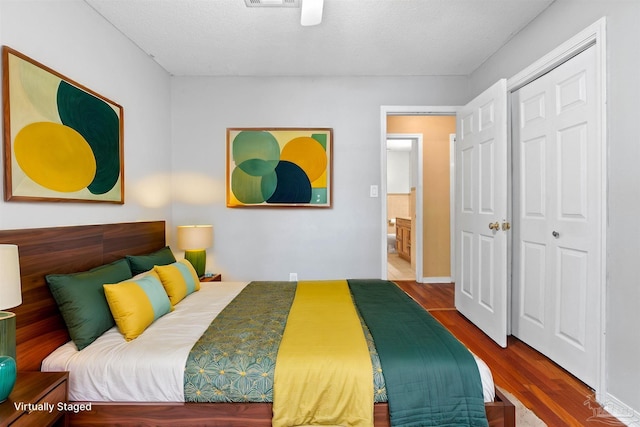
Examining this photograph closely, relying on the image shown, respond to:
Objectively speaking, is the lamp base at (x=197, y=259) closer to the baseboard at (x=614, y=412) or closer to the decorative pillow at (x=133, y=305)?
the decorative pillow at (x=133, y=305)

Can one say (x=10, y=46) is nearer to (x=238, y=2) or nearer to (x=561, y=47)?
(x=238, y=2)

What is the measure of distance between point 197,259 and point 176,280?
894 millimetres

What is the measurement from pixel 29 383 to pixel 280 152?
8.74 ft

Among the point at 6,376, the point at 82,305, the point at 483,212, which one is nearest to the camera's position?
the point at 6,376

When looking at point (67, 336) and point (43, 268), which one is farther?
point (67, 336)

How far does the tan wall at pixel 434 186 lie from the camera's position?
495 cm

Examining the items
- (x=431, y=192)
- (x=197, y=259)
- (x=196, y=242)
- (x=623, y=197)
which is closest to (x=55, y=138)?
(x=196, y=242)

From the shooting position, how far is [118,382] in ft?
4.70

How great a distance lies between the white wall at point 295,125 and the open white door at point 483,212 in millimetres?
700

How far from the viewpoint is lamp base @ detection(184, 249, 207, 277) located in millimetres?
3082

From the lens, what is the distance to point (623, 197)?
1786 mm

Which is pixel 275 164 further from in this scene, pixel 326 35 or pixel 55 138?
pixel 55 138

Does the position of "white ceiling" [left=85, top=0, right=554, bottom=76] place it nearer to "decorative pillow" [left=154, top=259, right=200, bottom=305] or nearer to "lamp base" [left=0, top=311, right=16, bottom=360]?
"decorative pillow" [left=154, top=259, right=200, bottom=305]

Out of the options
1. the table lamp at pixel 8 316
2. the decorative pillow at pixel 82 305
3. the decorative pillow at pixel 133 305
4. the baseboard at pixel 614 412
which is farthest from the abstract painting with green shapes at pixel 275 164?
the baseboard at pixel 614 412
